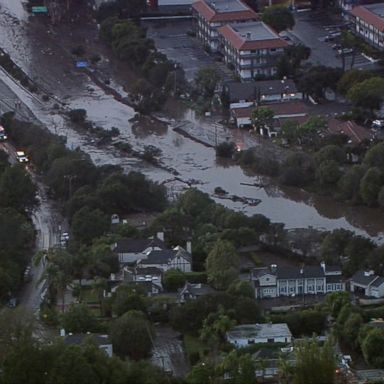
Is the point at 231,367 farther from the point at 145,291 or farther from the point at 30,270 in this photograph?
the point at 30,270

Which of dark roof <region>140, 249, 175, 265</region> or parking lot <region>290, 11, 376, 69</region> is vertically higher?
dark roof <region>140, 249, 175, 265</region>

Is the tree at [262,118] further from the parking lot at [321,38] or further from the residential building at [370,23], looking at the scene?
the residential building at [370,23]

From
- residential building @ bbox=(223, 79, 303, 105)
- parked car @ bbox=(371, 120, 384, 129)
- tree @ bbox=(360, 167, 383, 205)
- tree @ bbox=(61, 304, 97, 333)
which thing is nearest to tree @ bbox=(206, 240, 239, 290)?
tree @ bbox=(61, 304, 97, 333)

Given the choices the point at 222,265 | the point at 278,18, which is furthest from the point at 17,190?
the point at 278,18

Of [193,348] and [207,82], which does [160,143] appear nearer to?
[207,82]

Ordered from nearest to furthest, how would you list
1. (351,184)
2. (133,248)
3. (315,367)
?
1. (315,367)
2. (133,248)
3. (351,184)

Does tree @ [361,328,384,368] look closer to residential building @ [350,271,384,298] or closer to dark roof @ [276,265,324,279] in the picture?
residential building @ [350,271,384,298]
